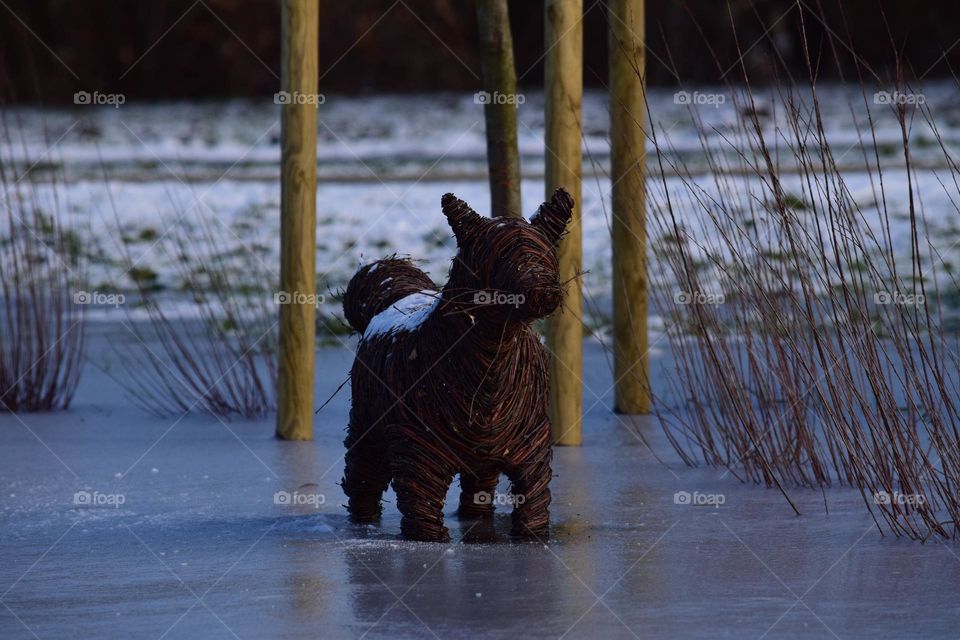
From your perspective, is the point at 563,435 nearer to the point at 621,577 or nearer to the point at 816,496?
the point at 816,496

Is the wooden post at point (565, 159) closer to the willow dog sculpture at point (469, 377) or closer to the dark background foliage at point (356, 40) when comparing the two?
the willow dog sculpture at point (469, 377)

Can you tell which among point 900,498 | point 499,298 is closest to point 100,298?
point 499,298

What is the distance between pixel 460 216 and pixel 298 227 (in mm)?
2327

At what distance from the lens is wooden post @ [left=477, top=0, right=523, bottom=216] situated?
6.04 m

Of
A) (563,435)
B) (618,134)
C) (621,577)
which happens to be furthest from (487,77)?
(621,577)

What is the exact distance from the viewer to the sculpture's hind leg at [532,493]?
4.08m

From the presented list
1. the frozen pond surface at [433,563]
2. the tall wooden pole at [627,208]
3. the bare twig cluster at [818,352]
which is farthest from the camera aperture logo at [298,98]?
the bare twig cluster at [818,352]

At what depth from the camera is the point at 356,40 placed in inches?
851

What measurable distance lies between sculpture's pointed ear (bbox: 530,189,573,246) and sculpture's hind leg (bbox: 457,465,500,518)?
0.85 meters

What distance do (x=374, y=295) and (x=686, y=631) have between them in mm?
1728

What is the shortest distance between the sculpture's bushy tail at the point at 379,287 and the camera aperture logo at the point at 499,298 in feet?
2.50

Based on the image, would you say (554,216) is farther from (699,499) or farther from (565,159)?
(565,159)

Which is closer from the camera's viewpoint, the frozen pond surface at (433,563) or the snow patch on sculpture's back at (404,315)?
the frozen pond surface at (433,563)

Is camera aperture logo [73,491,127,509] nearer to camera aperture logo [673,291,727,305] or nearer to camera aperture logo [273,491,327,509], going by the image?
camera aperture logo [273,491,327,509]
